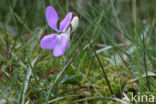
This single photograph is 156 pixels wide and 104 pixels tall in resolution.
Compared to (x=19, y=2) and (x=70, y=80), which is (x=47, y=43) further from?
(x=19, y=2)

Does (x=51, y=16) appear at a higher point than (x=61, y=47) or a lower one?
higher

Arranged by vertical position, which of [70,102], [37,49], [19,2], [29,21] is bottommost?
[70,102]

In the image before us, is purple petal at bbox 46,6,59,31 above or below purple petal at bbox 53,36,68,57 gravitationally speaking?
above

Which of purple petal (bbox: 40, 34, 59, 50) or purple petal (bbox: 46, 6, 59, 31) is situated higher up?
purple petal (bbox: 46, 6, 59, 31)

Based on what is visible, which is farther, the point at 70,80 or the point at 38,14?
the point at 38,14

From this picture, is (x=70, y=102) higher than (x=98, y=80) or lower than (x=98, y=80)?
lower

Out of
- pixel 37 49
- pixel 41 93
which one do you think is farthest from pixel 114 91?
pixel 37 49

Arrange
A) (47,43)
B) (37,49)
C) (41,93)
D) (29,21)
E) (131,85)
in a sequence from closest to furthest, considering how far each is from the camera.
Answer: (47,43) < (41,93) < (131,85) < (37,49) < (29,21)

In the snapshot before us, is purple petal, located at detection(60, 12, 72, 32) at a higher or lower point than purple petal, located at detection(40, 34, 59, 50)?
higher
